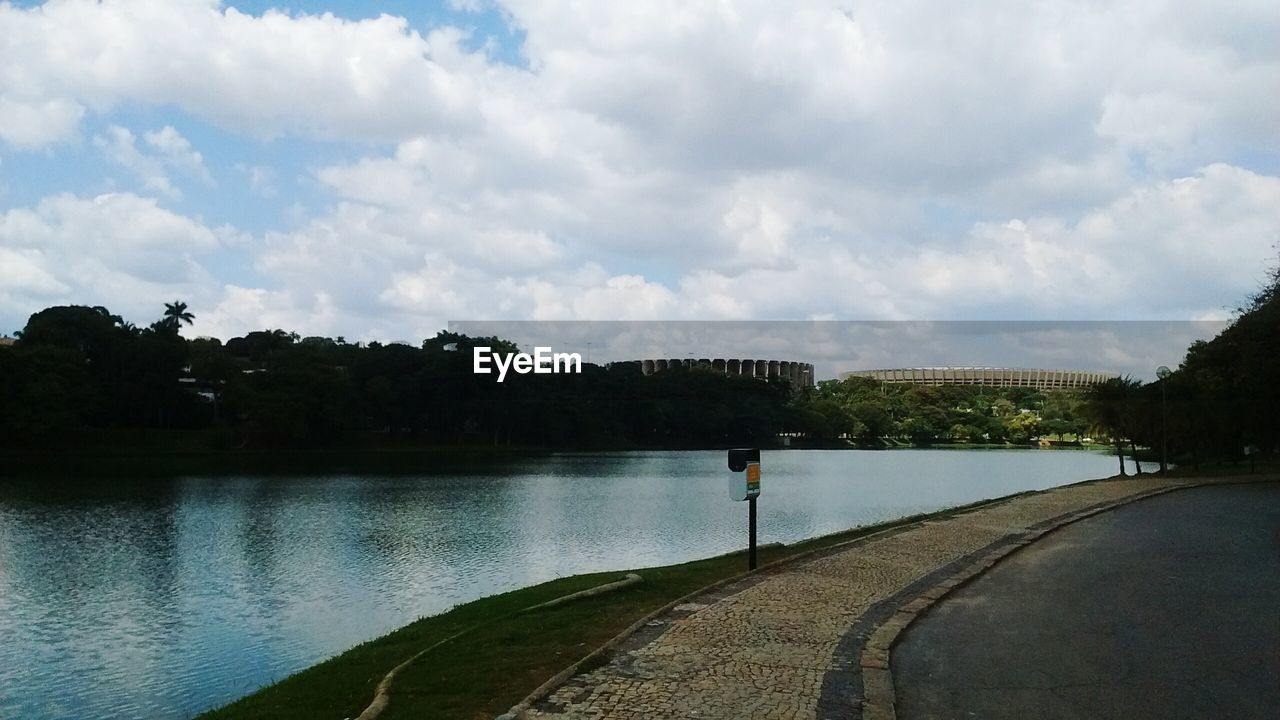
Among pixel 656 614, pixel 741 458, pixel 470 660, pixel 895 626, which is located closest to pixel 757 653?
pixel 656 614

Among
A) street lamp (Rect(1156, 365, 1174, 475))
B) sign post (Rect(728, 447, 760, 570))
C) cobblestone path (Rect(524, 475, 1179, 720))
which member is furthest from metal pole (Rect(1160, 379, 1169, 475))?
sign post (Rect(728, 447, 760, 570))

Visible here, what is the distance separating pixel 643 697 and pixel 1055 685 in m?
3.74

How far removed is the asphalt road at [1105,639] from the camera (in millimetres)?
7934

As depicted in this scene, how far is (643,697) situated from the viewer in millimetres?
7895

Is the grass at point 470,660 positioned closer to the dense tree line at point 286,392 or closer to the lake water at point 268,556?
the lake water at point 268,556

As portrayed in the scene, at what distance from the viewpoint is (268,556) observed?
23.0 m

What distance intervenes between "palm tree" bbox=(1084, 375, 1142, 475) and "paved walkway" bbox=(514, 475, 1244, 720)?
41554 millimetres

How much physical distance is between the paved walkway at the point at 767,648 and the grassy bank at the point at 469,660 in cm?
60

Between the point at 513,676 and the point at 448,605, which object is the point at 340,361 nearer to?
the point at 448,605

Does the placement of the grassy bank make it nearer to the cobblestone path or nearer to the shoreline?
the cobblestone path

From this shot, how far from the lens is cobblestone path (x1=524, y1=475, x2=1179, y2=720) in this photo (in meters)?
Answer: 7.70

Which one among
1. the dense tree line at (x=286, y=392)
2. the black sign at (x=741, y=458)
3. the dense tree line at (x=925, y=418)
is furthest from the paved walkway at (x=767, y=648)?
the dense tree line at (x=925, y=418)

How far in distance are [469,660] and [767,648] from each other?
9.99 feet

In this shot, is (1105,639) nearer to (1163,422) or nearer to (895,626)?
(895,626)
